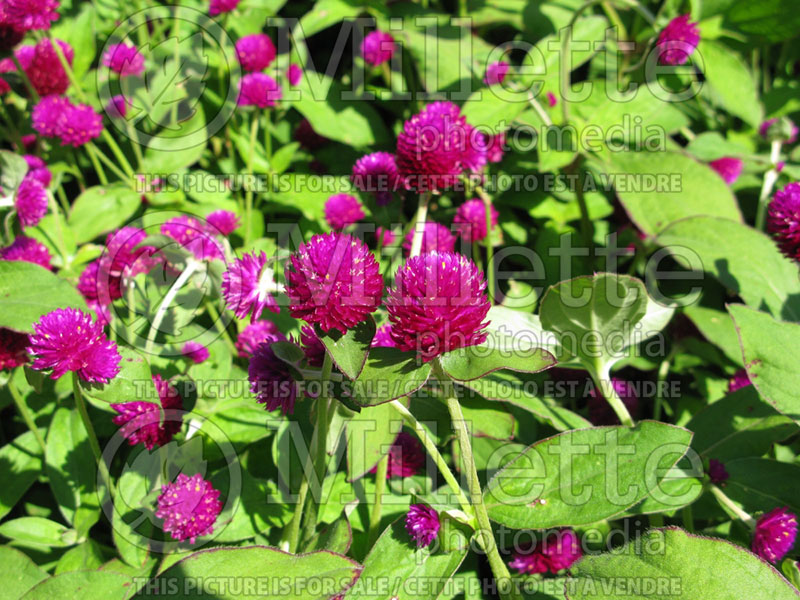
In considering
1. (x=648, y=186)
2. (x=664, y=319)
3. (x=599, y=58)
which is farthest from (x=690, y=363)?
(x=599, y=58)

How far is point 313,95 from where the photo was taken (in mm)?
2408

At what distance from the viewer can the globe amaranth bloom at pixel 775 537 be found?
1311 millimetres

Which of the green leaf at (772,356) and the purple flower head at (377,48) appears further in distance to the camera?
the purple flower head at (377,48)

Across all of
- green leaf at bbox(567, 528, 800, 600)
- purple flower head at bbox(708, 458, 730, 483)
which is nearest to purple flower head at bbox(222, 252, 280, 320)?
green leaf at bbox(567, 528, 800, 600)

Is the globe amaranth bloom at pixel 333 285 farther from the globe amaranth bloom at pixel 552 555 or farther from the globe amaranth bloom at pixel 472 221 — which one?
the globe amaranth bloom at pixel 472 221

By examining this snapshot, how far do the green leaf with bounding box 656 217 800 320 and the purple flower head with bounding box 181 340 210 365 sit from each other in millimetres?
1230

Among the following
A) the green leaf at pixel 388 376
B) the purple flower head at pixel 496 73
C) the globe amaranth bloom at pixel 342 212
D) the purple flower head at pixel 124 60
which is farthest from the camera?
the purple flower head at pixel 124 60

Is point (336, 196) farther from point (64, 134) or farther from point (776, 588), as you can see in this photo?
point (776, 588)

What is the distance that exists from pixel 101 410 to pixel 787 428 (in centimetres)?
169

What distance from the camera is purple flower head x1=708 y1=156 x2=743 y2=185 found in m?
2.18

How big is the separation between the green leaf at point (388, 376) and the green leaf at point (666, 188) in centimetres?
114

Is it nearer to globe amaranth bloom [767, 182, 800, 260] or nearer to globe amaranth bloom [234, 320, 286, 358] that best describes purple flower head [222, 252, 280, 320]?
globe amaranth bloom [234, 320, 286, 358]

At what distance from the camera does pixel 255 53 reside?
2.33m

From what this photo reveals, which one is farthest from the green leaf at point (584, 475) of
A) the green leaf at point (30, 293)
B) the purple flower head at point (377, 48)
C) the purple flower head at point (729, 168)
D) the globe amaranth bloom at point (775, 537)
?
the purple flower head at point (377, 48)
